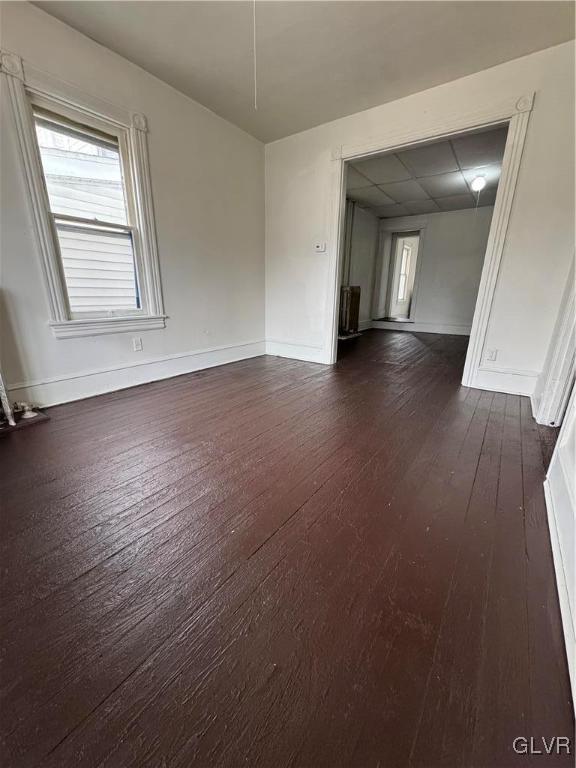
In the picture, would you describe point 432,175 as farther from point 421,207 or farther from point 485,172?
point 421,207

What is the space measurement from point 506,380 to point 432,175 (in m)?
3.53

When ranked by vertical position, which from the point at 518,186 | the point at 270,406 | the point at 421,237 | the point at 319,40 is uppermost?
the point at 319,40

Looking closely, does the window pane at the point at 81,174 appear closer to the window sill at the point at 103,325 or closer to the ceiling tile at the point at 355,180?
the window sill at the point at 103,325

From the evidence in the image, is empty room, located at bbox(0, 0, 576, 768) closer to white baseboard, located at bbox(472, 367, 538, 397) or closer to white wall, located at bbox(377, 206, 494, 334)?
white baseboard, located at bbox(472, 367, 538, 397)

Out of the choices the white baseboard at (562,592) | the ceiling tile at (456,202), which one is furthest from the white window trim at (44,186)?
the ceiling tile at (456,202)

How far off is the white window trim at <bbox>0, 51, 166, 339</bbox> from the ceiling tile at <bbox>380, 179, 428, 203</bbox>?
397cm

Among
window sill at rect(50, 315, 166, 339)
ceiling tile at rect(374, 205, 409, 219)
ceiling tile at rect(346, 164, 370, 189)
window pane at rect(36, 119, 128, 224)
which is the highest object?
ceiling tile at rect(346, 164, 370, 189)

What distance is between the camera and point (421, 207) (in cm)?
645

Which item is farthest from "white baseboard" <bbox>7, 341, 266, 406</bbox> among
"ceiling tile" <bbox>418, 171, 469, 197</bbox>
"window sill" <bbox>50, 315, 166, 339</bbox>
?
"ceiling tile" <bbox>418, 171, 469, 197</bbox>

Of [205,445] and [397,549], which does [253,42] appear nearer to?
[205,445]

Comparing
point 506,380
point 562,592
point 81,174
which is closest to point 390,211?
point 506,380

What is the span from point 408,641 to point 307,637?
0.29m

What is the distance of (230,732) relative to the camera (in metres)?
0.70

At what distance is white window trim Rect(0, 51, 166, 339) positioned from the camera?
2135mm
